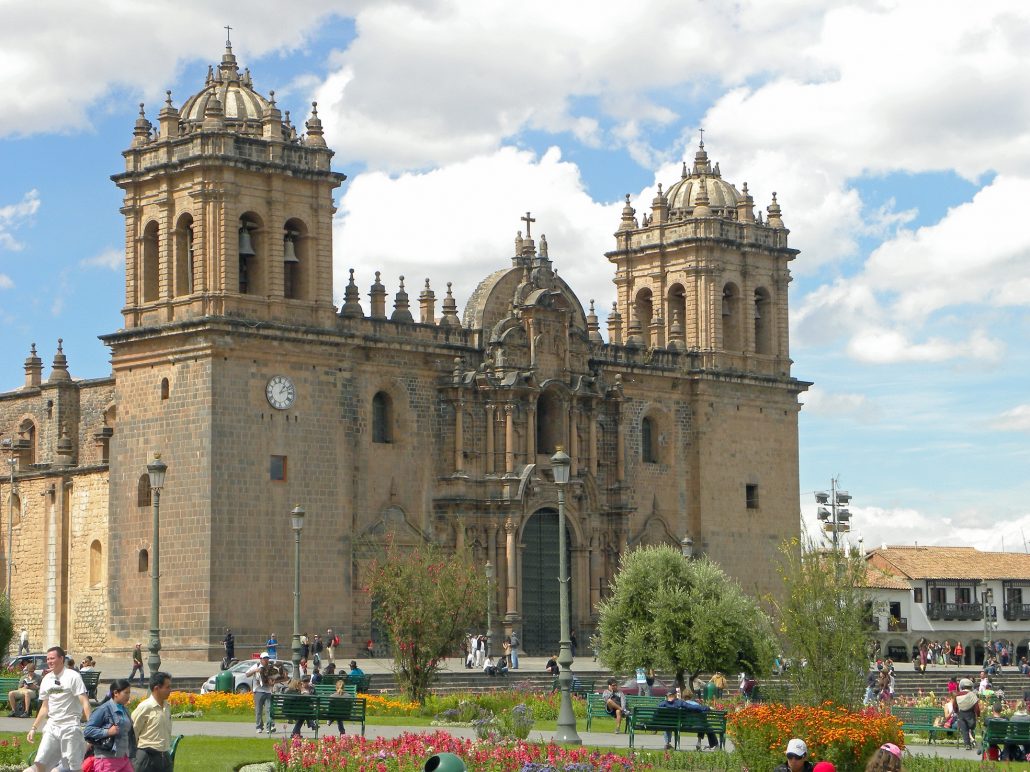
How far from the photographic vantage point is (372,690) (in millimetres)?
41219

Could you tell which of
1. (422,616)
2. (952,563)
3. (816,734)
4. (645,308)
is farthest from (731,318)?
(816,734)

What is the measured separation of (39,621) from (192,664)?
11.0 m

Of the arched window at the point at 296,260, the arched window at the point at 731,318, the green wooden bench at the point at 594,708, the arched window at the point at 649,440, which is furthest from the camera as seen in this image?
the arched window at the point at 731,318

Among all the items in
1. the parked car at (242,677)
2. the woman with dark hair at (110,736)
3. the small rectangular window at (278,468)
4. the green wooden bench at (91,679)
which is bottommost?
the parked car at (242,677)

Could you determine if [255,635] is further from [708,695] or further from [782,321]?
[782,321]

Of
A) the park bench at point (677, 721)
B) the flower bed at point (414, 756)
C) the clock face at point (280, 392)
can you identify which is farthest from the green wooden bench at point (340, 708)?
the clock face at point (280, 392)

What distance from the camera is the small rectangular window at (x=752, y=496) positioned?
63.9 m

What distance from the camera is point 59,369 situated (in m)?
60.0

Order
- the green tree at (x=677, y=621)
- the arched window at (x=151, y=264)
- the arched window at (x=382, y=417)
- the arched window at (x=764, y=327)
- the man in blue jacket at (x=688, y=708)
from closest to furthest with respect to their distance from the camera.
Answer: the man in blue jacket at (x=688, y=708), the green tree at (x=677, y=621), the arched window at (x=151, y=264), the arched window at (x=382, y=417), the arched window at (x=764, y=327)

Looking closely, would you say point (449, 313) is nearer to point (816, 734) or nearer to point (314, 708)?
point (314, 708)

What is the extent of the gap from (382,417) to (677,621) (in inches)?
480

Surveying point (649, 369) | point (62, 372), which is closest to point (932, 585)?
point (649, 369)

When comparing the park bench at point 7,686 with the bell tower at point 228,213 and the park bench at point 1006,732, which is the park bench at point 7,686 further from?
the park bench at point 1006,732

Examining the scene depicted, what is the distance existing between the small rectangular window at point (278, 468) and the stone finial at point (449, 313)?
8170 millimetres
